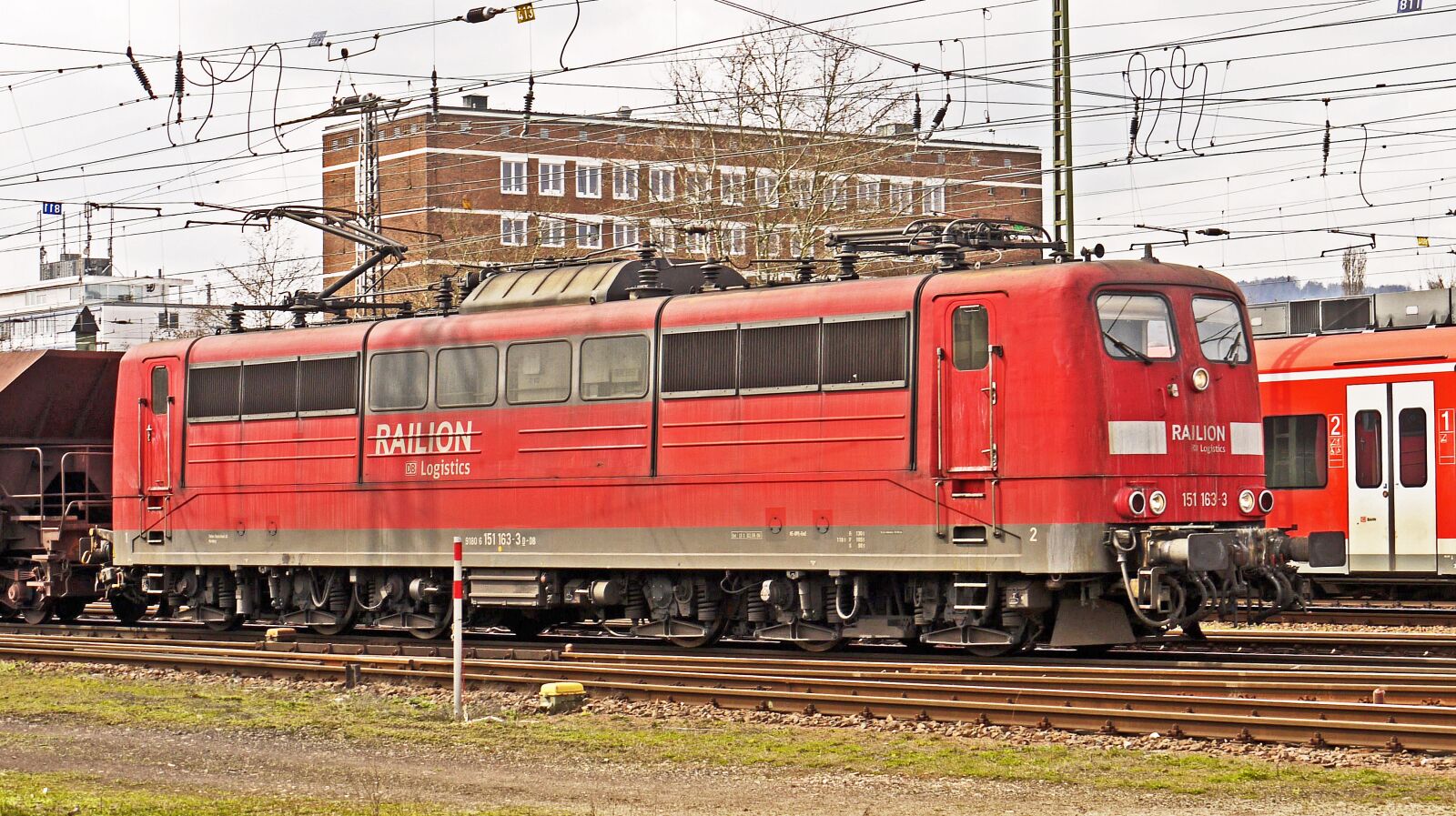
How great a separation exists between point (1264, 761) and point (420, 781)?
545 centimetres

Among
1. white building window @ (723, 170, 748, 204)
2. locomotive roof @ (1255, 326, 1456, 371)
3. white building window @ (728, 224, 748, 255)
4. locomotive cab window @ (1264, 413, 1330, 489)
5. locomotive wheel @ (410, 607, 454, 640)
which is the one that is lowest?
locomotive wheel @ (410, 607, 454, 640)

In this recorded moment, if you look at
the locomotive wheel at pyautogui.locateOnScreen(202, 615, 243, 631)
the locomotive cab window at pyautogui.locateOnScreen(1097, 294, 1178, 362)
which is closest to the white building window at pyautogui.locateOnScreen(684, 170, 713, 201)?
the locomotive wheel at pyautogui.locateOnScreen(202, 615, 243, 631)

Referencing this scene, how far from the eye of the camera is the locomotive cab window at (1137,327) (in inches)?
676

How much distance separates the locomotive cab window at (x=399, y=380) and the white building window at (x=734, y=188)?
19.8 meters

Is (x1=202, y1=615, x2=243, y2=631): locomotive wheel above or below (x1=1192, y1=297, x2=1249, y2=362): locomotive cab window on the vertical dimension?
below

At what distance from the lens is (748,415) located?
1873cm

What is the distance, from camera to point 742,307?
18.9 metres

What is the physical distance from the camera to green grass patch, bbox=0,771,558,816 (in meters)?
10.7

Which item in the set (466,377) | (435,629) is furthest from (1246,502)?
(435,629)

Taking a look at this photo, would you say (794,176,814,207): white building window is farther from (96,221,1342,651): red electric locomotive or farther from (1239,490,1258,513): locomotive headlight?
(1239,490,1258,513): locomotive headlight

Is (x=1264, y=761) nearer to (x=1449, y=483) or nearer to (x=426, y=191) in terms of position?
(x=1449, y=483)

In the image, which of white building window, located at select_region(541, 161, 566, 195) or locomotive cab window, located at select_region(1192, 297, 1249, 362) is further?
white building window, located at select_region(541, 161, 566, 195)

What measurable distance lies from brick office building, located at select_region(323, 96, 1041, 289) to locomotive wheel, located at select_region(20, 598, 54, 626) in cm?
1700

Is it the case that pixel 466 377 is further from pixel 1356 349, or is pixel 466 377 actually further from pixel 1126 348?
pixel 1356 349
